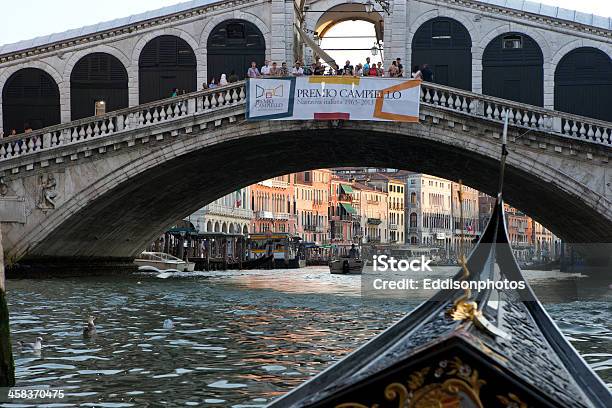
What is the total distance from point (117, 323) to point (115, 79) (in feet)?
36.4

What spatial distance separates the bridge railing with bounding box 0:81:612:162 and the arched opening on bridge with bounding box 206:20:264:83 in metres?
1.69

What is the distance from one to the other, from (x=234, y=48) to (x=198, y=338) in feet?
39.8

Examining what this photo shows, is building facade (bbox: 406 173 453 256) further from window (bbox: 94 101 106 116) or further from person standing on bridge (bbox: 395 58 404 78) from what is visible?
person standing on bridge (bbox: 395 58 404 78)

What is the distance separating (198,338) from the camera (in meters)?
10.0

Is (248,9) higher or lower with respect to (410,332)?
higher

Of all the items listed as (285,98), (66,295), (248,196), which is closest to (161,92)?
(285,98)

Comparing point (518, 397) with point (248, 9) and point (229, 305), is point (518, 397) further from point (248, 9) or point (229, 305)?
point (248, 9)

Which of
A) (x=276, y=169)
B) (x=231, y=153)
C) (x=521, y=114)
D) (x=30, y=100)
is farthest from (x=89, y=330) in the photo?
(x=276, y=169)

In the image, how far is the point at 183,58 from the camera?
847 inches

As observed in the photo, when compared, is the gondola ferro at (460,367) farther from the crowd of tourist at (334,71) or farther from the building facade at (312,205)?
the building facade at (312,205)

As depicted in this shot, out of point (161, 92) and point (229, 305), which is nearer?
point (229, 305)

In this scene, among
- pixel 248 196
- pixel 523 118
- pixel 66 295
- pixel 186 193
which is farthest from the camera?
pixel 248 196

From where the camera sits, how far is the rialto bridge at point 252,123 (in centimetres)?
1830

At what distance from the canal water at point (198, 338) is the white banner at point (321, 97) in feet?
10.4
